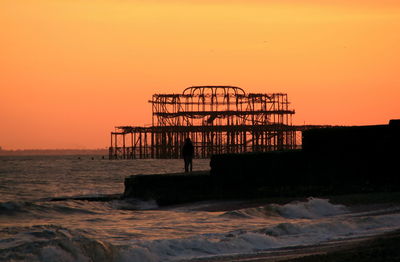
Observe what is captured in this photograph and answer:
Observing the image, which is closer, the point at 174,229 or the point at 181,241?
the point at 181,241

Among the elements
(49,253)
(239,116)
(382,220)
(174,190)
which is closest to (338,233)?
(382,220)

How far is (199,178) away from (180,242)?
10.4 metres

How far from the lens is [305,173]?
23547 mm

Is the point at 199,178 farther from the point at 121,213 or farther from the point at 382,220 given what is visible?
the point at 382,220

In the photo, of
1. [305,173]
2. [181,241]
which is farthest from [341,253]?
[305,173]

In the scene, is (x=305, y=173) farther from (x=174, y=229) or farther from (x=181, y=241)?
(x=181, y=241)

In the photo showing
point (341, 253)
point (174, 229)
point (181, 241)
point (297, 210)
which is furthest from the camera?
point (297, 210)

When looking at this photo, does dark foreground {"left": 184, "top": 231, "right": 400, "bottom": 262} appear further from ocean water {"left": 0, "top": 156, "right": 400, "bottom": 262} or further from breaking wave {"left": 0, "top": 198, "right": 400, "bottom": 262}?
breaking wave {"left": 0, "top": 198, "right": 400, "bottom": 262}

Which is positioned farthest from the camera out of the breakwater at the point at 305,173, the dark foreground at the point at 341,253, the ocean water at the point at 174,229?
the breakwater at the point at 305,173

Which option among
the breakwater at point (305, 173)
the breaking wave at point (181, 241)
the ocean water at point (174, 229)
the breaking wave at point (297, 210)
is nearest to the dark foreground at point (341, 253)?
the ocean water at point (174, 229)

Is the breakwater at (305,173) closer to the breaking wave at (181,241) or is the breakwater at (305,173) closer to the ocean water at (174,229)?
the ocean water at (174,229)

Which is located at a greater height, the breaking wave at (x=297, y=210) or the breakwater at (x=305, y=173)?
the breakwater at (x=305, y=173)

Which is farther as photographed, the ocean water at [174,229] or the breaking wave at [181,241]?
the ocean water at [174,229]

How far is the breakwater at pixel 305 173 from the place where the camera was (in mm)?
22469
